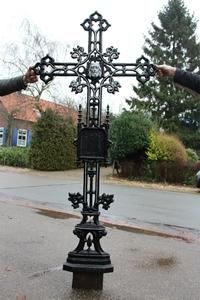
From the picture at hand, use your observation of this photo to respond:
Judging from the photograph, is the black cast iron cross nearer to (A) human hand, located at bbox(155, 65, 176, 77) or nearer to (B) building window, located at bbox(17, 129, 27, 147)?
Answer: (A) human hand, located at bbox(155, 65, 176, 77)

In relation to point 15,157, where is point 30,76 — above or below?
below

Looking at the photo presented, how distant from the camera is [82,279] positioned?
449 centimetres

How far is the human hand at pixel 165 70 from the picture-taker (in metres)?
4.50

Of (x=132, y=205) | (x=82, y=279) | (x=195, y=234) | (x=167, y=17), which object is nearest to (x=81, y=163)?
(x=82, y=279)

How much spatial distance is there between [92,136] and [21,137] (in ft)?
157

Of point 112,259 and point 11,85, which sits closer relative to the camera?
point 11,85

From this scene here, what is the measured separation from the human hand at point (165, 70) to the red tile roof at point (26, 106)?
94.7 ft

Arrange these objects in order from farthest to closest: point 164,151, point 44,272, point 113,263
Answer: point 164,151, point 113,263, point 44,272

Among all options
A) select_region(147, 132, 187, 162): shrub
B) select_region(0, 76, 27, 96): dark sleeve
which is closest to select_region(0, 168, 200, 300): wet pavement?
select_region(0, 76, 27, 96): dark sleeve

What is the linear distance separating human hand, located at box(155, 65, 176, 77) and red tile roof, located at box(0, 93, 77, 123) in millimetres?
28856

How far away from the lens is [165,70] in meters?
4.54

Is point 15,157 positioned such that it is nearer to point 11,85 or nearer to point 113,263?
point 113,263

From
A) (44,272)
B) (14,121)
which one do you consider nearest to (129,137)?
(44,272)

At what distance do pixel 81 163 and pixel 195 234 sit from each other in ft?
15.1
